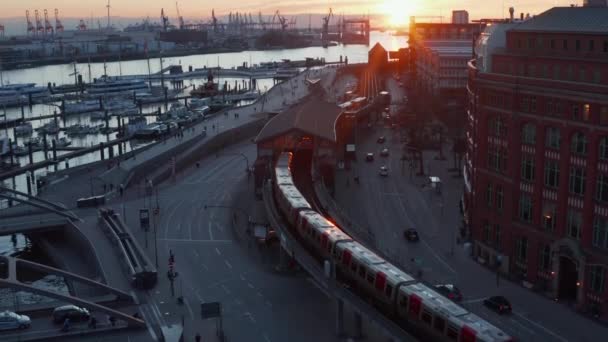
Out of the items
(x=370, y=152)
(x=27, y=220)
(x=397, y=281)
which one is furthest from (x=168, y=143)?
(x=397, y=281)

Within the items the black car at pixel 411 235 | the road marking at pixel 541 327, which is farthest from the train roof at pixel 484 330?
the black car at pixel 411 235

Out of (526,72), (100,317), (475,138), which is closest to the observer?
(100,317)

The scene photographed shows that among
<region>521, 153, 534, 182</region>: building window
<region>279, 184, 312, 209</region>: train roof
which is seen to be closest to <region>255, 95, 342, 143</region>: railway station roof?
<region>279, 184, 312, 209</region>: train roof

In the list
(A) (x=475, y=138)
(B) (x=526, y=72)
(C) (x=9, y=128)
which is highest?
(B) (x=526, y=72)

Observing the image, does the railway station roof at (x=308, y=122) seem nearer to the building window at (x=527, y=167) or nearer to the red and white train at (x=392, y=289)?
the red and white train at (x=392, y=289)

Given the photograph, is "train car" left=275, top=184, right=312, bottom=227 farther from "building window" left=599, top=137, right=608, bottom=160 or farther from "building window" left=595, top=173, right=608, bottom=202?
"building window" left=599, top=137, right=608, bottom=160

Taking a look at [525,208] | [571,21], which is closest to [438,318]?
[525,208]

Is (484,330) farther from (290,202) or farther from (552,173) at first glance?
(290,202)

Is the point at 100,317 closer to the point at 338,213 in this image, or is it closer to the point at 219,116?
the point at 338,213
